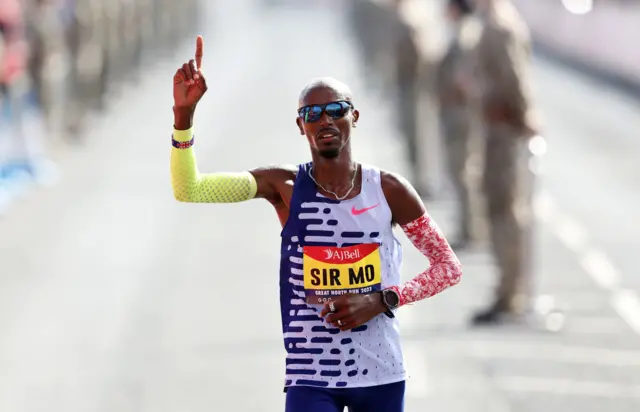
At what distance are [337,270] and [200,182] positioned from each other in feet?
1.92

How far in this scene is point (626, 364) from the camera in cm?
1295

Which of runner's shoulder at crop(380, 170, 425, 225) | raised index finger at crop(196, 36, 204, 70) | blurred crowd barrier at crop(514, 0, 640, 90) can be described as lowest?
runner's shoulder at crop(380, 170, 425, 225)

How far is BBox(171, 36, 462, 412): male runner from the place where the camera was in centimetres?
651

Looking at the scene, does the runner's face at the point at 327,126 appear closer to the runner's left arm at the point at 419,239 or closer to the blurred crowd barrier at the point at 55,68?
the runner's left arm at the point at 419,239

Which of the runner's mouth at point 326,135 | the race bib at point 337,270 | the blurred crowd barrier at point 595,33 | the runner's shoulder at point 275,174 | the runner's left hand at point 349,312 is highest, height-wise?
the blurred crowd barrier at point 595,33

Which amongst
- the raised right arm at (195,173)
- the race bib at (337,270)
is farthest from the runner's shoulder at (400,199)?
the raised right arm at (195,173)

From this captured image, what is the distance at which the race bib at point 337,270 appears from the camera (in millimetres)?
6512

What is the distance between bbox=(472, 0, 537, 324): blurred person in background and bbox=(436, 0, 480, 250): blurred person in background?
332 centimetres

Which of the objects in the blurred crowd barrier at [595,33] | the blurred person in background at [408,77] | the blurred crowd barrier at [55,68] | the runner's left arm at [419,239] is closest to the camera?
the runner's left arm at [419,239]

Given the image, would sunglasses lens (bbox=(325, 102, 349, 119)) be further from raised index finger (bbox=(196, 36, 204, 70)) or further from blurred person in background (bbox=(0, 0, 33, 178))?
blurred person in background (bbox=(0, 0, 33, 178))

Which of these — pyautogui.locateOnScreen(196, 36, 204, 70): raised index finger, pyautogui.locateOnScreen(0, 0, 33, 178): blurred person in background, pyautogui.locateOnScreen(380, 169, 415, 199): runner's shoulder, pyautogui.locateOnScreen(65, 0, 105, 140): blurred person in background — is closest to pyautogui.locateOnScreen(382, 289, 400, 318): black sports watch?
pyautogui.locateOnScreen(380, 169, 415, 199): runner's shoulder

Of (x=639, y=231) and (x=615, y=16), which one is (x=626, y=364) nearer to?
(x=639, y=231)

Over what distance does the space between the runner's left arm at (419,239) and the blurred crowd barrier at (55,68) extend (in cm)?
1570

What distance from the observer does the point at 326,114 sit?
6.34m
